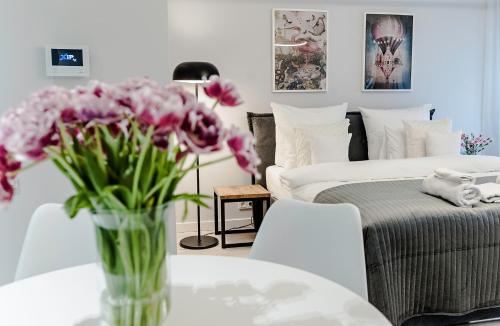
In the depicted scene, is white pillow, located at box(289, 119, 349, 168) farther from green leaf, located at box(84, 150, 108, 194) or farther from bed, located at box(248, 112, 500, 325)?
green leaf, located at box(84, 150, 108, 194)

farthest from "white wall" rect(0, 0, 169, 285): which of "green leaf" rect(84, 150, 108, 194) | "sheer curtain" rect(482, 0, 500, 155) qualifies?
"sheer curtain" rect(482, 0, 500, 155)

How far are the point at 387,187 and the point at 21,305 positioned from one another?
2407mm

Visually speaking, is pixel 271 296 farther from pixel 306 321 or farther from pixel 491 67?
pixel 491 67

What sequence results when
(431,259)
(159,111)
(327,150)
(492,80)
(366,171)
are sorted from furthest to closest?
(492,80) → (327,150) → (366,171) → (431,259) → (159,111)

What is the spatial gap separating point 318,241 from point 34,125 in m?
1.11

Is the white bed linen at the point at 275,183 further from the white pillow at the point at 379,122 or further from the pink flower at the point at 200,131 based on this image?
the pink flower at the point at 200,131

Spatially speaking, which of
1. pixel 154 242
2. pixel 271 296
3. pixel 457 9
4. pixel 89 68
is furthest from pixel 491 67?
pixel 154 242

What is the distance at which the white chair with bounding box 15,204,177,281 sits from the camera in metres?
1.60

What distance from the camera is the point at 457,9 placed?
4953 mm

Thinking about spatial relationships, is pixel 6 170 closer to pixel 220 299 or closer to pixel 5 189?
pixel 5 189

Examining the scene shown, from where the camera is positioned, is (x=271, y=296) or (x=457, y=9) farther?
(x=457, y=9)

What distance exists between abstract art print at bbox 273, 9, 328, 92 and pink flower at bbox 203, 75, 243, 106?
3.76 meters

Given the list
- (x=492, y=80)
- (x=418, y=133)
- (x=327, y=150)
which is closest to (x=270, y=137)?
(x=327, y=150)

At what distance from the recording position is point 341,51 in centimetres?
470
